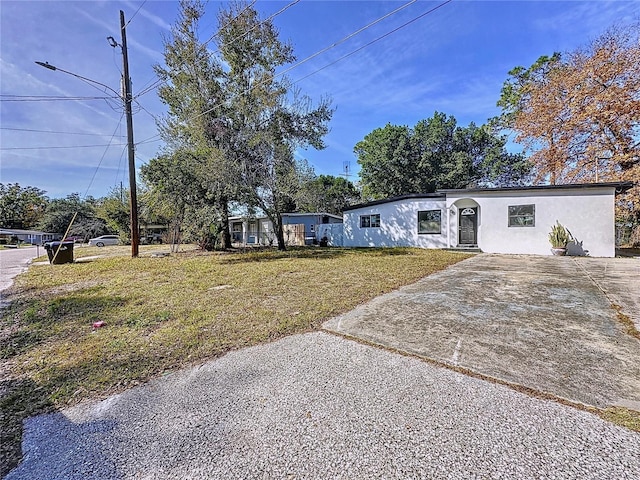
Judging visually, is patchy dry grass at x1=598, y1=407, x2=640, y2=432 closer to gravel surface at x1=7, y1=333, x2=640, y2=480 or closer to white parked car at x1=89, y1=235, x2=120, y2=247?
gravel surface at x1=7, y1=333, x2=640, y2=480

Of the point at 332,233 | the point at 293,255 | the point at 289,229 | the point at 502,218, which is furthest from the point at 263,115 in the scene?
the point at 502,218

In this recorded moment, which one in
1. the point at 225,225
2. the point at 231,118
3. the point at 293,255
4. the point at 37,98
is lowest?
the point at 293,255

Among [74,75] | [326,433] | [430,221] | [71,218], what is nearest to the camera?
[326,433]

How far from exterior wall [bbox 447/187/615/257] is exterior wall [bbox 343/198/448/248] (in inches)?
59.1

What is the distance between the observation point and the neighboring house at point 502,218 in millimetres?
11070

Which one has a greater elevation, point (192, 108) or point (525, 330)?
point (192, 108)

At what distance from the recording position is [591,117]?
44.8 feet

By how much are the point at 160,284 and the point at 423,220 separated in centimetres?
1233

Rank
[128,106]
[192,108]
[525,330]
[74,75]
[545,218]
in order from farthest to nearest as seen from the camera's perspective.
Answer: [192,108], [545,218], [128,106], [74,75], [525,330]

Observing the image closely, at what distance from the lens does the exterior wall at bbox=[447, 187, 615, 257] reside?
11.0 m

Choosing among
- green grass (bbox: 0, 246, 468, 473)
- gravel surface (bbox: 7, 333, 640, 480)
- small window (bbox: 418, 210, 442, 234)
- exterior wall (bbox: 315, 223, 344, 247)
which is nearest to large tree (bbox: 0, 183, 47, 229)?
exterior wall (bbox: 315, 223, 344, 247)

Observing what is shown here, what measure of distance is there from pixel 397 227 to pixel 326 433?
14715 mm

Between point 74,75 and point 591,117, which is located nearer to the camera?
point 74,75

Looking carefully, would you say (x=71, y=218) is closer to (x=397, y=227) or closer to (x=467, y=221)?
(x=397, y=227)
